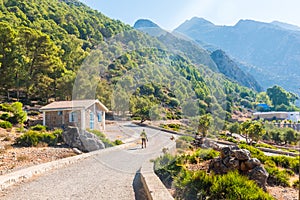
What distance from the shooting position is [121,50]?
632cm

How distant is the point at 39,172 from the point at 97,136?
4.43 m

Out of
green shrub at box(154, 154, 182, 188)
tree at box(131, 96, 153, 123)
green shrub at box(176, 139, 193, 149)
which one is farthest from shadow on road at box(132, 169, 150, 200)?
tree at box(131, 96, 153, 123)

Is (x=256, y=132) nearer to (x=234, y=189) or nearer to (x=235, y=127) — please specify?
(x=235, y=127)

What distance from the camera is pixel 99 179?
7250 mm

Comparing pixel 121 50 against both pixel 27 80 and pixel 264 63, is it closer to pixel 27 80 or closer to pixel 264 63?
pixel 264 63

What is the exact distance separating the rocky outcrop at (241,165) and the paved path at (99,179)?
1248 millimetres

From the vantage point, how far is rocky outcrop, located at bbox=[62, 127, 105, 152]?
12672 millimetres

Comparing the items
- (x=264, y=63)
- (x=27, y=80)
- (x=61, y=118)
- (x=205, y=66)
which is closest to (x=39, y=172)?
(x=205, y=66)

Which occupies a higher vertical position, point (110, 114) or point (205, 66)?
point (205, 66)

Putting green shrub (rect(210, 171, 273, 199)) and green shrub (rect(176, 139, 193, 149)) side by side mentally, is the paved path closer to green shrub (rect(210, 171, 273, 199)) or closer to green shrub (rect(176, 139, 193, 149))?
green shrub (rect(176, 139, 193, 149))

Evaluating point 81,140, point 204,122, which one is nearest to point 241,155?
point 204,122

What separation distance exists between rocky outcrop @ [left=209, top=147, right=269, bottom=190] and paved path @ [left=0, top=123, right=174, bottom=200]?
4.10 ft

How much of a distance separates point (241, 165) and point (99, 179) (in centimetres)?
366

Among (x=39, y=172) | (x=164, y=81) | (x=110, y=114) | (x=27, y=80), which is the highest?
(x=27, y=80)
